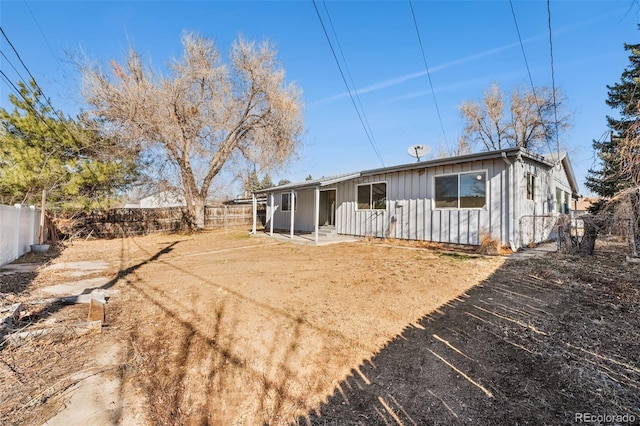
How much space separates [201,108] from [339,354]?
14339 mm

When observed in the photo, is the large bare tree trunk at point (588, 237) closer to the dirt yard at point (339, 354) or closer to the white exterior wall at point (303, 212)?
the dirt yard at point (339, 354)

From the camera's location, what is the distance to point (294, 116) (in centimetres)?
1497

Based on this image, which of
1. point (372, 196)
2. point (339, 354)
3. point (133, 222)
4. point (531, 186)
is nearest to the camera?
point (339, 354)

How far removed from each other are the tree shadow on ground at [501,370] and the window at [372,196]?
703 cm

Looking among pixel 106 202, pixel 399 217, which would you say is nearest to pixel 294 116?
pixel 399 217

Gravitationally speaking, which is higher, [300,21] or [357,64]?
[300,21]

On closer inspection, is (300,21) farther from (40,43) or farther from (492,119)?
(492,119)

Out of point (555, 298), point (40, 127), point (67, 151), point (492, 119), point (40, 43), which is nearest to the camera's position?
point (555, 298)

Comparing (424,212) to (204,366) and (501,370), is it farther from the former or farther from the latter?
(204,366)

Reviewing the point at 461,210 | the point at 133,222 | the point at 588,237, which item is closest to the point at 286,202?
the point at 133,222

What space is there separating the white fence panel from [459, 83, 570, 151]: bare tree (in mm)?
27552

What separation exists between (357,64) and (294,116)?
549cm

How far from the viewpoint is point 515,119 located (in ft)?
74.4

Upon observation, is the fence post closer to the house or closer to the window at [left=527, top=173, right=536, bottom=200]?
the house
